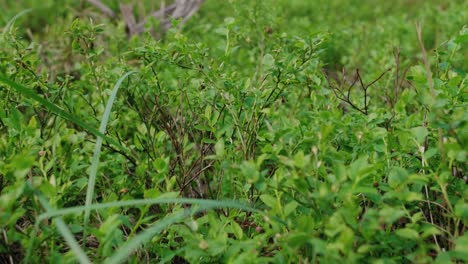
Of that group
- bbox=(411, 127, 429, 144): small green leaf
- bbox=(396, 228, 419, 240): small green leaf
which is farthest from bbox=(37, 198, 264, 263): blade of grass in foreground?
bbox=(411, 127, 429, 144): small green leaf

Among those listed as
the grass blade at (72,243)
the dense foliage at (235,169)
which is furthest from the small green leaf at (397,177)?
the grass blade at (72,243)

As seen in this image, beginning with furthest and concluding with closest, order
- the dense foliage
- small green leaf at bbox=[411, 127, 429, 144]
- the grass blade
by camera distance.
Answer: small green leaf at bbox=[411, 127, 429, 144] → the dense foliage → the grass blade

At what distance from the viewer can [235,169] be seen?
1.44m

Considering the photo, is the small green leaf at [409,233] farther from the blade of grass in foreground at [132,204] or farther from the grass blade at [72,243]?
the grass blade at [72,243]

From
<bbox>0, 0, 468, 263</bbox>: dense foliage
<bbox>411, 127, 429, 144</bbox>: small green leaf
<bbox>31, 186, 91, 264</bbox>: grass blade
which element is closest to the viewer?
<bbox>31, 186, 91, 264</bbox>: grass blade

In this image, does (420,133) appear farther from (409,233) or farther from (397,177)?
(409,233)

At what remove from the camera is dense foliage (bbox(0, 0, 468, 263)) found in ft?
4.57

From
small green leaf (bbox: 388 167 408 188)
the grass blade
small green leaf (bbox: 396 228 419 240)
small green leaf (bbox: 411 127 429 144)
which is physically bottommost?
small green leaf (bbox: 396 228 419 240)

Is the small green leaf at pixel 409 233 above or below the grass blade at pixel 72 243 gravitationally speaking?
below

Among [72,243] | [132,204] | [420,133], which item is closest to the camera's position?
[72,243]

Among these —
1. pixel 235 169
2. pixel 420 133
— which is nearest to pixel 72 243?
pixel 235 169

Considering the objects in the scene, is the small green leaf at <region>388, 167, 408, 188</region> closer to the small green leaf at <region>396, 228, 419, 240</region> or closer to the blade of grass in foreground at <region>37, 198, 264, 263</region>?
the small green leaf at <region>396, 228, 419, 240</region>

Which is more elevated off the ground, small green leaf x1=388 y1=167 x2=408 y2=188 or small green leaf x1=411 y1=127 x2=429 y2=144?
small green leaf x1=411 y1=127 x2=429 y2=144

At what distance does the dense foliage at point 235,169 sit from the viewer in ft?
4.57
